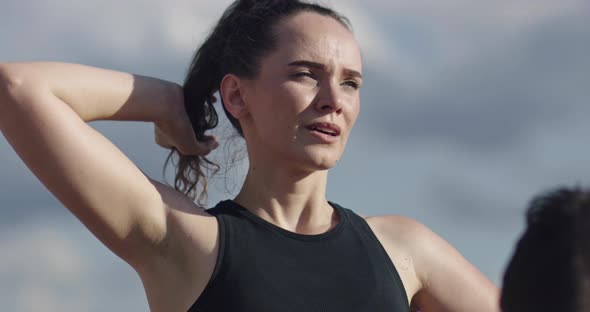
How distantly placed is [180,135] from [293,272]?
91cm

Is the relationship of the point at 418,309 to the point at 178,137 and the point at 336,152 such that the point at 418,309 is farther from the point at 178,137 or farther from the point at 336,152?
the point at 178,137

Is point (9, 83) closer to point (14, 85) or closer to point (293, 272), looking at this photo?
point (14, 85)

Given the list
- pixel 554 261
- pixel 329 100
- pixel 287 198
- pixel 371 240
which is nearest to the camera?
pixel 554 261

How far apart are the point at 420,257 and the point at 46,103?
1847mm

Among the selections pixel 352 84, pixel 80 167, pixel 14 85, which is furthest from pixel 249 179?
pixel 14 85

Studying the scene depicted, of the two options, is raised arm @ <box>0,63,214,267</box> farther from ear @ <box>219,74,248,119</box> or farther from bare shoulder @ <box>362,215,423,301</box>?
bare shoulder @ <box>362,215,423,301</box>

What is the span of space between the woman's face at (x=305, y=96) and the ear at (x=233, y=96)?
4cm

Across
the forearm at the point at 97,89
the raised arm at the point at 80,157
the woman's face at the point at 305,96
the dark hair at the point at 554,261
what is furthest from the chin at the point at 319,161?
the dark hair at the point at 554,261

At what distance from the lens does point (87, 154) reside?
458 centimetres

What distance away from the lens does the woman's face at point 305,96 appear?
4.96m

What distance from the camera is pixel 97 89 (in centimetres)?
490

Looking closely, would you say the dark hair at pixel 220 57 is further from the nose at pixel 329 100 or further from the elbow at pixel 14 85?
the elbow at pixel 14 85

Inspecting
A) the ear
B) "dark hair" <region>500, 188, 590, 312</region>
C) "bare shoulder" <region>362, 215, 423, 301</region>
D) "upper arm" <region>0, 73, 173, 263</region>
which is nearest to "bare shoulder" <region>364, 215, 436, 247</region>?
"bare shoulder" <region>362, 215, 423, 301</region>

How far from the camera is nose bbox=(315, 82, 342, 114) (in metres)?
4.96
